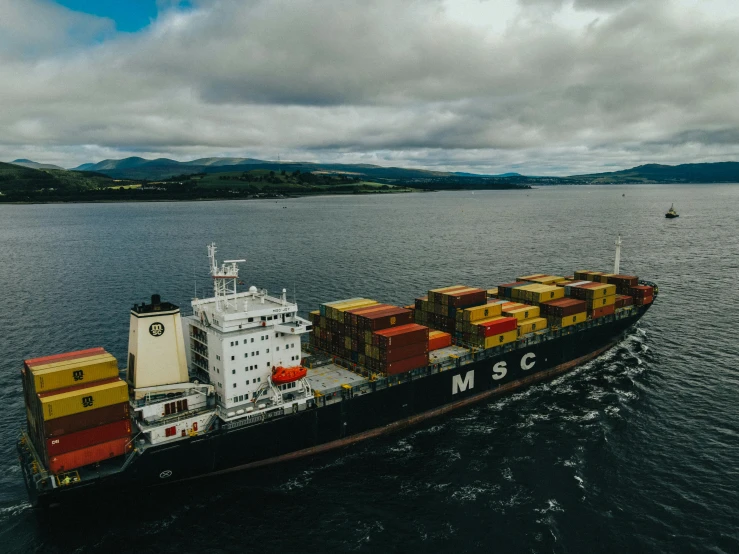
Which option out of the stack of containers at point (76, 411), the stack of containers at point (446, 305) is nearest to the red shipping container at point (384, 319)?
the stack of containers at point (446, 305)

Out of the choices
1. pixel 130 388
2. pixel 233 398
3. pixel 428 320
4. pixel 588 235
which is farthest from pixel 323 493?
pixel 588 235

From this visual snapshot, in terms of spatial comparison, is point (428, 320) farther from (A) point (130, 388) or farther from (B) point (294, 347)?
(A) point (130, 388)

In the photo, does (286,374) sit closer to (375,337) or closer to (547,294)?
(375,337)

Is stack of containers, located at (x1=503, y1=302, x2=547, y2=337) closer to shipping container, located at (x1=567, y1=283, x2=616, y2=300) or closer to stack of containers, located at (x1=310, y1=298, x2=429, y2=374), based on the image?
shipping container, located at (x1=567, y1=283, x2=616, y2=300)

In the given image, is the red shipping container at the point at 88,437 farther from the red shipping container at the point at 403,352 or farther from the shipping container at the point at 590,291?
the shipping container at the point at 590,291

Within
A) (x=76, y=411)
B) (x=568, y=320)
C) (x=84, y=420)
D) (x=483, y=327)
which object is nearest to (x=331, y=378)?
(x=483, y=327)

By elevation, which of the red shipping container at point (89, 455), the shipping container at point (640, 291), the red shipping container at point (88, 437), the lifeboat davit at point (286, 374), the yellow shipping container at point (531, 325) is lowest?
the red shipping container at point (89, 455)
